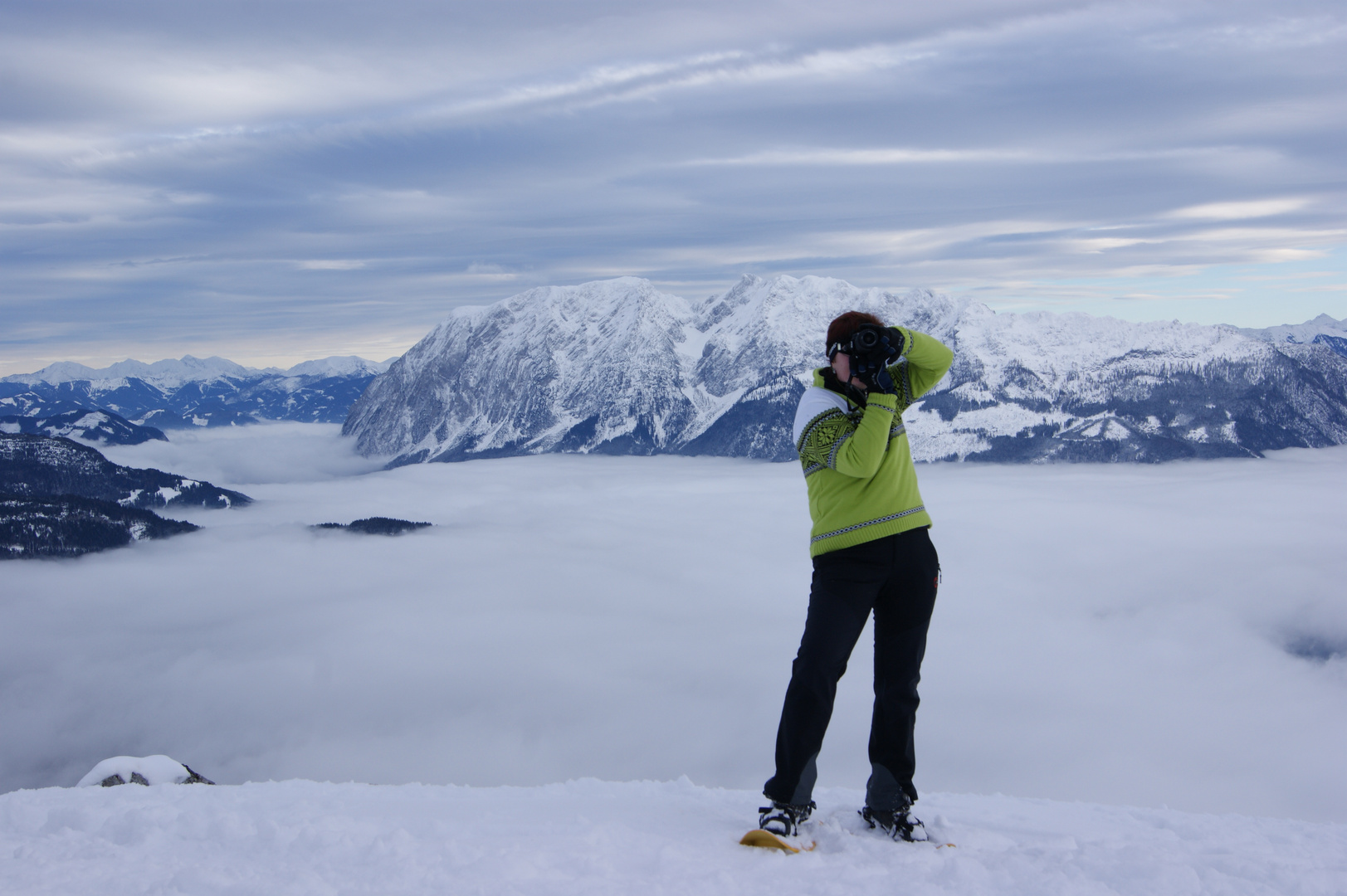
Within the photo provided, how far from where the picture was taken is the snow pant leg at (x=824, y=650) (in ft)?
19.0

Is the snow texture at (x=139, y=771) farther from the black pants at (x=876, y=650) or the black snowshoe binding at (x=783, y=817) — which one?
the black pants at (x=876, y=650)

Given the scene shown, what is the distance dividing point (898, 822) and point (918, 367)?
3761 mm

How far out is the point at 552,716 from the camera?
17375 centimetres

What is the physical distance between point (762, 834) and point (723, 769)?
150 meters

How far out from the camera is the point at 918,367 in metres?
6.34

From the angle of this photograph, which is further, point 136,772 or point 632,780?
point 136,772

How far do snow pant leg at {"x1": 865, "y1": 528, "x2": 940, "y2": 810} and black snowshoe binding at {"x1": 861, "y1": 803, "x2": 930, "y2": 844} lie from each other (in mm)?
44

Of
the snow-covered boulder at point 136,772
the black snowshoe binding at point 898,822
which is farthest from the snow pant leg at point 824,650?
the snow-covered boulder at point 136,772

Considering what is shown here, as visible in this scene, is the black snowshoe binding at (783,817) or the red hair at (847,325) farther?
the red hair at (847,325)

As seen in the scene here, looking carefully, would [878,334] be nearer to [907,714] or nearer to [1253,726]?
[907,714]

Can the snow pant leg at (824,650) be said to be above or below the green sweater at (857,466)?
below

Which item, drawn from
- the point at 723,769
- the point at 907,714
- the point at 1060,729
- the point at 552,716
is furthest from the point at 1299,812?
the point at 907,714

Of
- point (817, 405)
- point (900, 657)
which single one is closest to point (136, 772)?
point (900, 657)

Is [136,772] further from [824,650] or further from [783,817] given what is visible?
[824,650]
